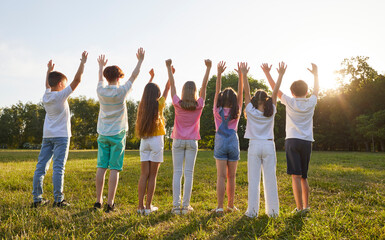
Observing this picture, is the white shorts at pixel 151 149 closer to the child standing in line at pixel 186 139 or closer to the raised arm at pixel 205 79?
the child standing in line at pixel 186 139

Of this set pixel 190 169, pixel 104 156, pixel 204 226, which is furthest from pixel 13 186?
pixel 204 226

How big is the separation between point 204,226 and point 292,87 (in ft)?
9.90

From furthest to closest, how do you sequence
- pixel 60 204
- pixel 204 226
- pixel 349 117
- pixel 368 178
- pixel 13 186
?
pixel 349 117 → pixel 368 178 → pixel 13 186 → pixel 60 204 → pixel 204 226

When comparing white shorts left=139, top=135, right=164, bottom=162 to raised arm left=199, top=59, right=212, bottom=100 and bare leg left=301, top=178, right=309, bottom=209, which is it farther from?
bare leg left=301, top=178, right=309, bottom=209

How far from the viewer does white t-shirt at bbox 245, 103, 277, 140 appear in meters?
4.43

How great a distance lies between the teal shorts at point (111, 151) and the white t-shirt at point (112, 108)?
10 cm

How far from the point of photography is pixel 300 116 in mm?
4711

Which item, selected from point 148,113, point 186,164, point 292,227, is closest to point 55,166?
point 148,113

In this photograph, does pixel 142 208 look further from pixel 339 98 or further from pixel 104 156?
pixel 339 98

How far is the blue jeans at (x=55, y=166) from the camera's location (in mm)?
4836

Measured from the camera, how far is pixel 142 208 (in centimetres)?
461

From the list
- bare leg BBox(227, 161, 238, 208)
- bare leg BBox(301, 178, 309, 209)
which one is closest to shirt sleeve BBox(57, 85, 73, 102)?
bare leg BBox(227, 161, 238, 208)

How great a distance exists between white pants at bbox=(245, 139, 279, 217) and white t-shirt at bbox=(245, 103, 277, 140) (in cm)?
11

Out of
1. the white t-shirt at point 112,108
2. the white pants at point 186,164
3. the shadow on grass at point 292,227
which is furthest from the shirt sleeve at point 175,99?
the shadow on grass at point 292,227
